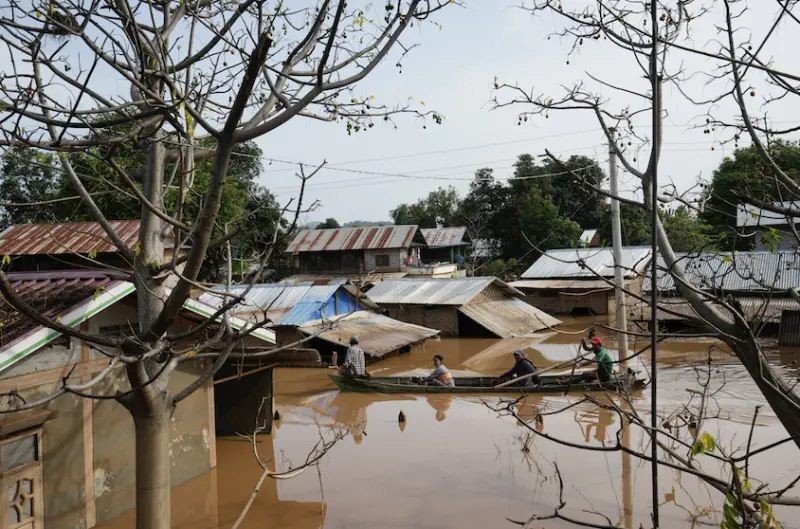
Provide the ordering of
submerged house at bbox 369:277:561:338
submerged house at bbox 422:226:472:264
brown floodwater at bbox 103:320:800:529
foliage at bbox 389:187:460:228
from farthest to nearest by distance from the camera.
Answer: foliage at bbox 389:187:460:228
submerged house at bbox 422:226:472:264
submerged house at bbox 369:277:561:338
brown floodwater at bbox 103:320:800:529

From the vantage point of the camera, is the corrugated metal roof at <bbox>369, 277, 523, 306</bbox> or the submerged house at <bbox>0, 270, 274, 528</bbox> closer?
the submerged house at <bbox>0, 270, 274, 528</bbox>

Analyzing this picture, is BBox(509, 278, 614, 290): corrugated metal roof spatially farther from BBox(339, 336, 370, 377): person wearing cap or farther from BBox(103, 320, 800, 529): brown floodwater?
BBox(339, 336, 370, 377): person wearing cap

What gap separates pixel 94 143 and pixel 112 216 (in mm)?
22510

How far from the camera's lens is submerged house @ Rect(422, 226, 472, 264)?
4522cm

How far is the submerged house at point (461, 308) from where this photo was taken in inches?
964

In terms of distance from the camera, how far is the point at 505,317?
25344mm

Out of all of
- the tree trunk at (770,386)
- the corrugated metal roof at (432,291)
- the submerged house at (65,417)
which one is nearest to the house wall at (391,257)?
the corrugated metal roof at (432,291)

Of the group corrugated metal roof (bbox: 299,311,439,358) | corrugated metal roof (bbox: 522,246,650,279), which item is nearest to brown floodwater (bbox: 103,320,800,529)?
corrugated metal roof (bbox: 299,311,439,358)

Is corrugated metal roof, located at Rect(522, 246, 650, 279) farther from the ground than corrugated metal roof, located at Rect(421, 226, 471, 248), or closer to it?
closer to it

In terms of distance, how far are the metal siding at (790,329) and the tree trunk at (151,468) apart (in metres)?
21.0

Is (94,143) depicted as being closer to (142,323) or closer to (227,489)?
(142,323)

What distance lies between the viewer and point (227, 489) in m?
9.73

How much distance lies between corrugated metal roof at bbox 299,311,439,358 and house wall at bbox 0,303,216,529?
985 centimetres

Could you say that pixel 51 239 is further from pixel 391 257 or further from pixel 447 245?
pixel 447 245
